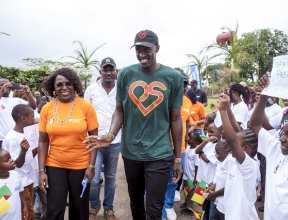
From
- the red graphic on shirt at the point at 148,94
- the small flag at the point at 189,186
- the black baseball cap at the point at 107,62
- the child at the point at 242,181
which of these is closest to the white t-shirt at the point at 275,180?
the child at the point at 242,181

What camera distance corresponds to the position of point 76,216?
3.10 meters

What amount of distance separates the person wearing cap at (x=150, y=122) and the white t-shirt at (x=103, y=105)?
125 centimetres

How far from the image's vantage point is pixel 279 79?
2.24 metres

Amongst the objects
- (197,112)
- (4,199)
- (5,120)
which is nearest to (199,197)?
(4,199)

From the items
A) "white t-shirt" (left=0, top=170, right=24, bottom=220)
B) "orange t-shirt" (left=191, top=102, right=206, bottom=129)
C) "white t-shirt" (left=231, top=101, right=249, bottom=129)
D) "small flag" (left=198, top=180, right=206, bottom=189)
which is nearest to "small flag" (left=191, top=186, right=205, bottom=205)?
"small flag" (left=198, top=180, right=206, bottom=189)

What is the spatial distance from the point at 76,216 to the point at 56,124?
1.01m

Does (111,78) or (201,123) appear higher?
(111,78)

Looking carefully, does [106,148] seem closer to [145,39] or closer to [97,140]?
[97,140]

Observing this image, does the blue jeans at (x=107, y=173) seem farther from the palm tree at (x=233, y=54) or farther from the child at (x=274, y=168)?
the palm tree at (x=233, y=54)

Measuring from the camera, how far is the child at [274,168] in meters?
2.28

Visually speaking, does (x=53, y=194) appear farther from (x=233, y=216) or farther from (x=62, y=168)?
(x=233, y=216)

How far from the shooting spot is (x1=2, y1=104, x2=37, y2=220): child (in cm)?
316

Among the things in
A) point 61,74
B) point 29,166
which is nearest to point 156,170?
point 61,74

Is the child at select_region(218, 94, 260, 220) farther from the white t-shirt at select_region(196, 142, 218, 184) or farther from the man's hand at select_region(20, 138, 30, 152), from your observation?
the man's hand at select_region(20, 138, 30, 152)
